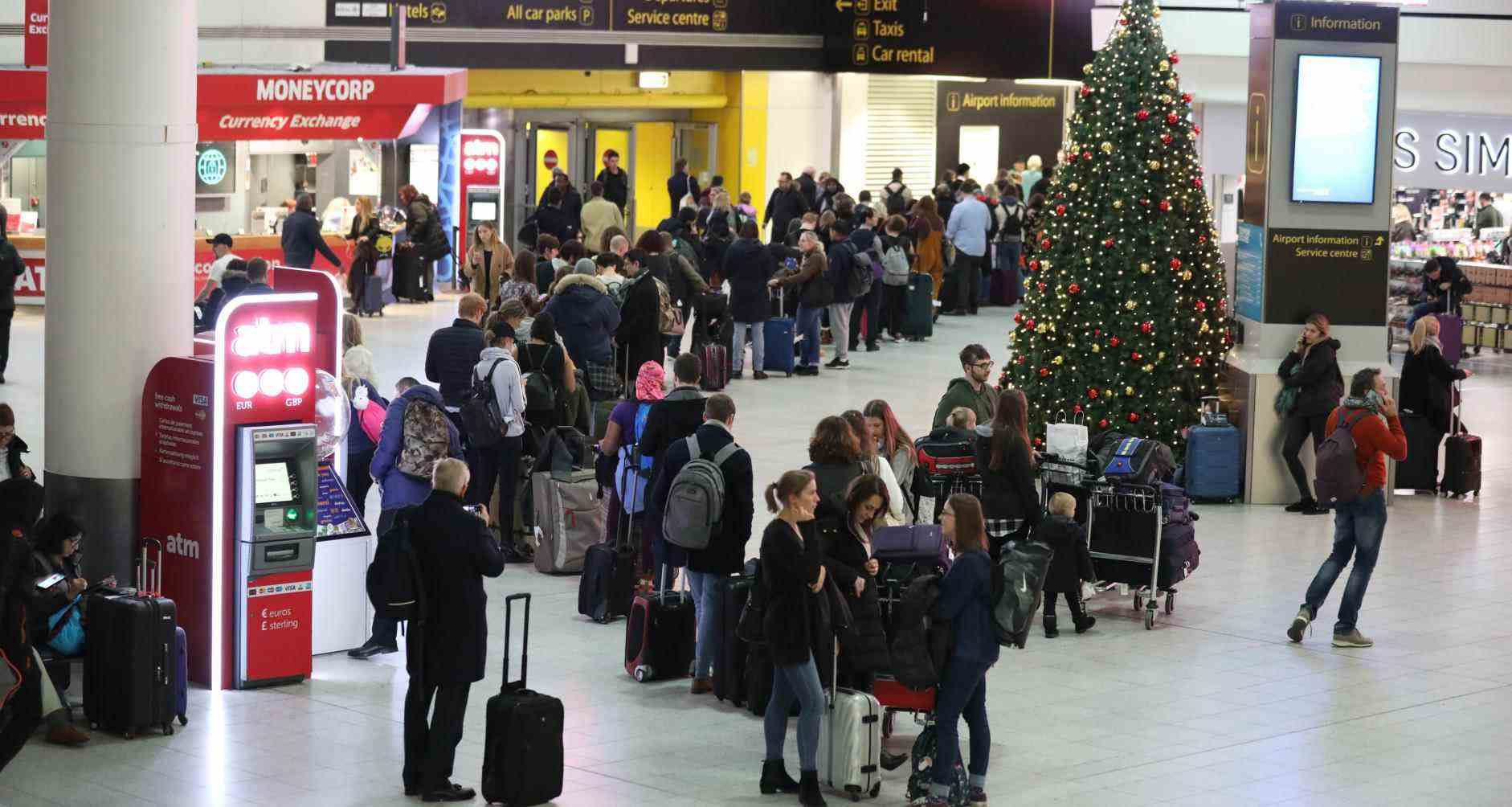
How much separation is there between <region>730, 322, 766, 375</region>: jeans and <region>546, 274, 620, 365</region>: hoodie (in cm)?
464

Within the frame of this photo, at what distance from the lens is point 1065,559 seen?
1098 cm

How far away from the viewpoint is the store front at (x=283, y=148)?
22.6 metres

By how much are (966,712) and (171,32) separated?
15.3 feet

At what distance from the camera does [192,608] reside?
379 inches

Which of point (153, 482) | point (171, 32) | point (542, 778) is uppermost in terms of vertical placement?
point (171, 32)

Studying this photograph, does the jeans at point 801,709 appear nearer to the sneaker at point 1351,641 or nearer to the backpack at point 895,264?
the sneaker at point 1351,641

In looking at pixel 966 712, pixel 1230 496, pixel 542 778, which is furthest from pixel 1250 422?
pixel 542 778

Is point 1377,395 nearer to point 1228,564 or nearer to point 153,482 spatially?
point 1228,564

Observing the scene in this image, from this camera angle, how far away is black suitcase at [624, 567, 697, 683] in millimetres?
9992

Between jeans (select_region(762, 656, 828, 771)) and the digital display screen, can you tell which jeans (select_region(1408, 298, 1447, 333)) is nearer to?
the digital display screen

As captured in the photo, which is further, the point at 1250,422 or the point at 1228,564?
the point at 1250,422

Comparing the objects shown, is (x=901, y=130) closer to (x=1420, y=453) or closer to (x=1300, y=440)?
(x=1420, y=453)

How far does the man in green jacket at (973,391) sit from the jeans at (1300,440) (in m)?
3.25

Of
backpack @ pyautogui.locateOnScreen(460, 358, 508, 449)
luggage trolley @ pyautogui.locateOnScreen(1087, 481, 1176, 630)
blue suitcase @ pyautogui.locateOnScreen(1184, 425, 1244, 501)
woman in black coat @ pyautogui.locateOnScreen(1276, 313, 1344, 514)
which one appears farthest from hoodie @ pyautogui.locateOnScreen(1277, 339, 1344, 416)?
backpack @ pyautogui.locateOnScreen(460, 358, 508, 449)
